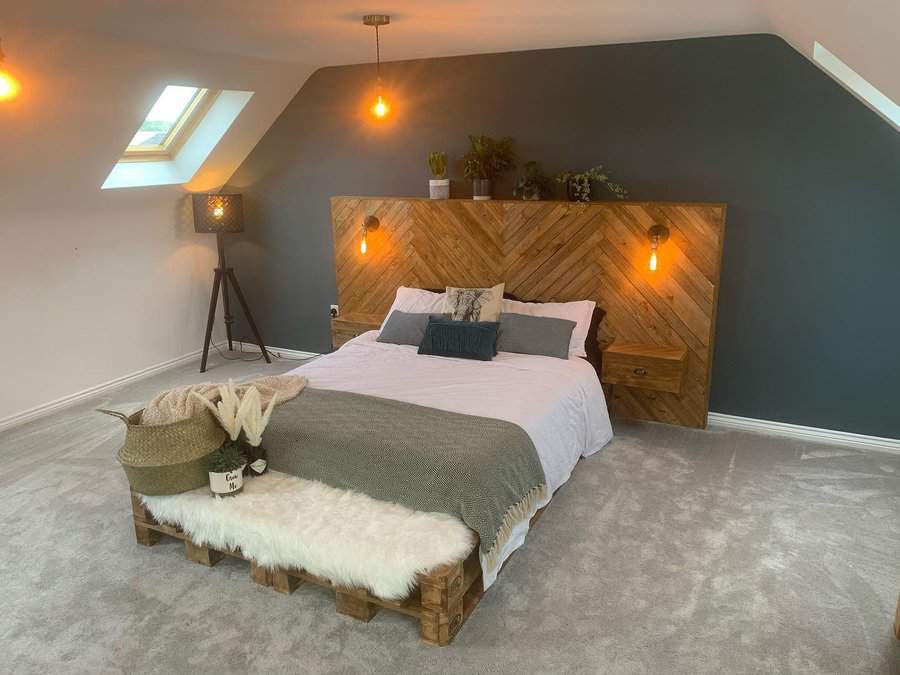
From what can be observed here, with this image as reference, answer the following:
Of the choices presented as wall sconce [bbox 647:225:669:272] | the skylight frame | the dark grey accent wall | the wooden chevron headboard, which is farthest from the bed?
the skylight frame

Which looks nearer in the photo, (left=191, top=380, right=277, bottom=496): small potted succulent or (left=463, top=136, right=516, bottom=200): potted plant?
(left=191, top=380, right=277, bottom=496): small potted succulent

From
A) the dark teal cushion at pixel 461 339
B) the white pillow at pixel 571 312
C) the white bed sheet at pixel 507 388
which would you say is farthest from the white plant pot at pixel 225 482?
the white pillow at pixel 571 312

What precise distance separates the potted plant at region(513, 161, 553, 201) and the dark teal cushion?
993 mm

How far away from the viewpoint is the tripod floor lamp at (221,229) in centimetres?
591

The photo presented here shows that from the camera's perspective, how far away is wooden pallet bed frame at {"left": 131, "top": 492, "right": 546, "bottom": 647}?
2760mm

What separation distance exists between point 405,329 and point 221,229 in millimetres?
2078

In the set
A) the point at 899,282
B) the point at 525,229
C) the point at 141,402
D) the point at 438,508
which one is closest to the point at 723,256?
the point at 899,282

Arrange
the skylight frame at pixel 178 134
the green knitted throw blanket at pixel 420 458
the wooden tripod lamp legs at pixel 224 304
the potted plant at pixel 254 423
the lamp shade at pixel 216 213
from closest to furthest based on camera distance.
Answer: the green knitted throw blanket at pixel 420 458
the potted plant at pixel 254 423
the skylight frame at pixel 178 134
the lamp shade at pixel 216 213
the wooden tripod lamp legs at pixel 224 304

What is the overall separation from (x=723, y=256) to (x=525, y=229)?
4.33 feet

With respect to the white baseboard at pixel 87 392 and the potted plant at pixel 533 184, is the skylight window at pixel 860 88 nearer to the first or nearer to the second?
the potted plant at pixel 533 184

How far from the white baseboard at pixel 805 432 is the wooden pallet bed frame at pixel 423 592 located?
100 inches

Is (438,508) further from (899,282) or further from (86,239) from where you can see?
(86,239)

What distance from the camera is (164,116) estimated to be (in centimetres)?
567

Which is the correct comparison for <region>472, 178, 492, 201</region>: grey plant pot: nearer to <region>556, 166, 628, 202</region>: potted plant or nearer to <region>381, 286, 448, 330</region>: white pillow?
<region>556, 166, 628, 202</region>: potted plant
